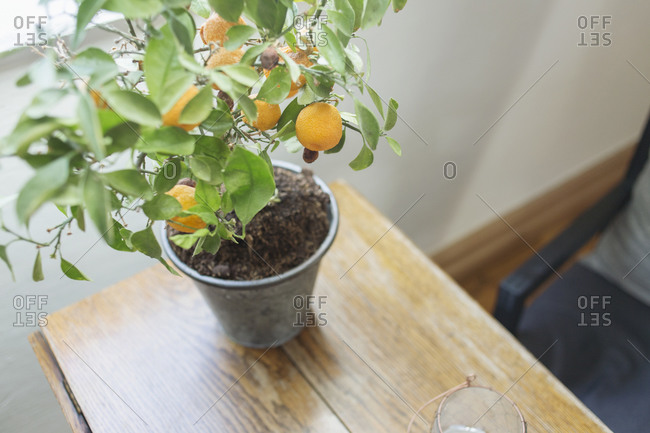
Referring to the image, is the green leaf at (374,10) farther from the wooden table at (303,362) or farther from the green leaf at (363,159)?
the wooden table at (303,362)

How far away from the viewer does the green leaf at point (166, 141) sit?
0.32 meters

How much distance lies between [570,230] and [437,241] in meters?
0.55

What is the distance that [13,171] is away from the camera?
73 centimetres

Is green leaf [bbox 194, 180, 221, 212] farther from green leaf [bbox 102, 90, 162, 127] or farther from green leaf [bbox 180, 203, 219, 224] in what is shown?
green leaf [bbox 102, 90, 162, 127]

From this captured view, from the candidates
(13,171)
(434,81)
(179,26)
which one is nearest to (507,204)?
(434,81)

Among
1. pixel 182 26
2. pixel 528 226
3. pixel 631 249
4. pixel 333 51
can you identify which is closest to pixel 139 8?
pixel 182 26

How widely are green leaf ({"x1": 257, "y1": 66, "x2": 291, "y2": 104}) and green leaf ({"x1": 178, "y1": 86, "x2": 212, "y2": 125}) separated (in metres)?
0.07

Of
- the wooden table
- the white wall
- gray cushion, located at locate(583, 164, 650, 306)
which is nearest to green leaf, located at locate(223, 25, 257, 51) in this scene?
the wooden table

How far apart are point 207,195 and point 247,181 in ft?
0.20

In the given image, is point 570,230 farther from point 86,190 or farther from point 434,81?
point 86,190

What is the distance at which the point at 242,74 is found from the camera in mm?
333

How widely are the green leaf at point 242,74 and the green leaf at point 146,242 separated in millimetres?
161

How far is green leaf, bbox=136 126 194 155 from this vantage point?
318 millimetres

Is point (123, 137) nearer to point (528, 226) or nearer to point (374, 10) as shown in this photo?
point (374, 10)
